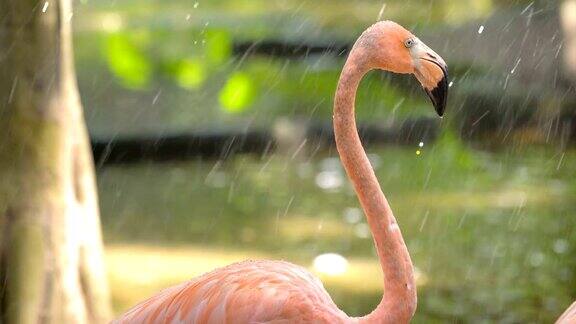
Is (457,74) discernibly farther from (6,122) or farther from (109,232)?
(6,122)

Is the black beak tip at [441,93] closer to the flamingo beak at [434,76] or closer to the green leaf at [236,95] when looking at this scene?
the flamingo beak at [434,76]

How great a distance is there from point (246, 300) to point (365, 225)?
315cm

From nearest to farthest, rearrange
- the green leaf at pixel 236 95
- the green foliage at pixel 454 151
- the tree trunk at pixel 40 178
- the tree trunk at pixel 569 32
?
1. the tree trunk at pixel 40 178
2. the green foliage at pixel 454 151
3. the green leaf at pixel 236 95
4. the tree trunk at pixel 569 32

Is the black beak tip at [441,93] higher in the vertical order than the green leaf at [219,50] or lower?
higher

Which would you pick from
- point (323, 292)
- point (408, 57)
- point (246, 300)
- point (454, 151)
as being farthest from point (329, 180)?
point (408, 57)

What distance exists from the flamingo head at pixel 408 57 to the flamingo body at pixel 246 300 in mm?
563

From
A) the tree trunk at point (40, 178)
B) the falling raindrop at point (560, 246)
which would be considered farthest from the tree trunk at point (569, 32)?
the tree trunk at point (40, 178)

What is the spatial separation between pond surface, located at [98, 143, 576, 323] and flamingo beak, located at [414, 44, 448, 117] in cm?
205

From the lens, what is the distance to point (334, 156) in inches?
300

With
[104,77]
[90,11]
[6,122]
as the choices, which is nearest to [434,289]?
[6,122]

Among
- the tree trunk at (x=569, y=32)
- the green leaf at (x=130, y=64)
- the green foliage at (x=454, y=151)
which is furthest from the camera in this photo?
the green leaf at (x=130, y=64)

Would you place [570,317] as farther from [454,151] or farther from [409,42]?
[454,151]

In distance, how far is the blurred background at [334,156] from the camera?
5.05 metres

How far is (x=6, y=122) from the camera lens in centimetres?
364
